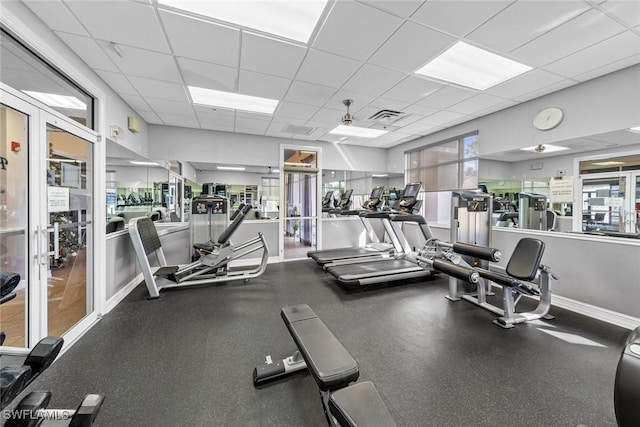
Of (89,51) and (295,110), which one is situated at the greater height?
(295,110)

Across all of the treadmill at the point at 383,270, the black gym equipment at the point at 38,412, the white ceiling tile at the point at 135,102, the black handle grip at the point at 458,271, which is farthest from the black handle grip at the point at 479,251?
the white ceiling tile at the point at 135,102

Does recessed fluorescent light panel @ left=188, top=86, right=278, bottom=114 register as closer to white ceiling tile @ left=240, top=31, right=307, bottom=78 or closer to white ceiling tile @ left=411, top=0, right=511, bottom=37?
white ceiling tile @ left=240, top=31, right=307, bottom=78

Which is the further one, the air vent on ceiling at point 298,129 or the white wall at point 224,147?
the air vent on ceiling at point 298,129

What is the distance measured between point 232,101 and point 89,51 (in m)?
1.79

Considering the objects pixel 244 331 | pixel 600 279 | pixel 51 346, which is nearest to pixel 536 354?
pixel 600 279

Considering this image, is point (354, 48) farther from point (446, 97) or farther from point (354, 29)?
point (446, 97)

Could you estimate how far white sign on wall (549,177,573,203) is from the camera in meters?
3.68

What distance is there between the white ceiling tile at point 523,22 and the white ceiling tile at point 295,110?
257cm

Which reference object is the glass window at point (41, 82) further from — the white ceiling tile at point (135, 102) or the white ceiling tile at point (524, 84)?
the white ceiling tile at point (524, 84)

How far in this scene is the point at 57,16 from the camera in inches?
86.7

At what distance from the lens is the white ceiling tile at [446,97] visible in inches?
144

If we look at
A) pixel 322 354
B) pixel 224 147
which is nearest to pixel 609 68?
pixel 322 354

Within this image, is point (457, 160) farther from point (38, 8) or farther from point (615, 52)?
point (38, 8)

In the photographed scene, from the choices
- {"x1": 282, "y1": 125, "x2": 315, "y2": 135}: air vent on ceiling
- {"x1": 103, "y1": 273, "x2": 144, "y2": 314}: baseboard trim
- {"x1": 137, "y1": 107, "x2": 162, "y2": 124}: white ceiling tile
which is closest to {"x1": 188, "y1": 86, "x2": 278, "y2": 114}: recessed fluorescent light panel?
{"x1": 282, "y1": 125, "x2": 315, "y2": 135}: air vent on ceiling
